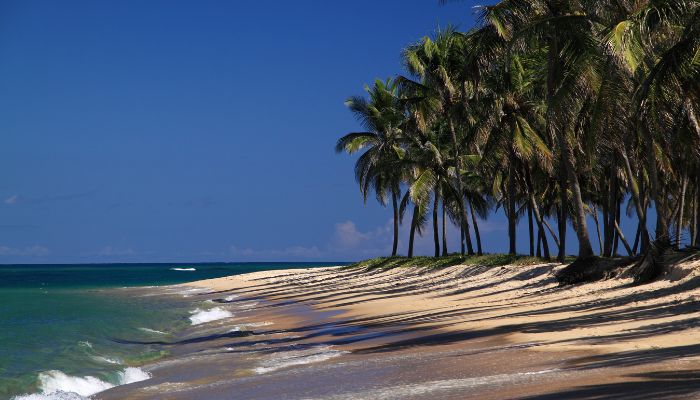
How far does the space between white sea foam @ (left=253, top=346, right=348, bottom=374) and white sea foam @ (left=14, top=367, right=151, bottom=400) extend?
216 centimetres

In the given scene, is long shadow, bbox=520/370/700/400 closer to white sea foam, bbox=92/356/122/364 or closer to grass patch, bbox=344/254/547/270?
white sea foam, bbox=92/356/122/364

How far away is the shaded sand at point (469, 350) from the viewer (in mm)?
7895

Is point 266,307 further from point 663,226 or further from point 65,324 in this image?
point 663,226

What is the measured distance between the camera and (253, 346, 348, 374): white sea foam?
39.5ft

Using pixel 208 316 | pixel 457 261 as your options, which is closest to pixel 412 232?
pixel 457 261

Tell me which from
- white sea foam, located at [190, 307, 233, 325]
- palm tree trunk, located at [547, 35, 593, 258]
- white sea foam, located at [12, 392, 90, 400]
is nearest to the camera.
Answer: white sea foam, located at [12, 392, 90, 400]

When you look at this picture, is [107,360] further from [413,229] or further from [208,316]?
[413,229]

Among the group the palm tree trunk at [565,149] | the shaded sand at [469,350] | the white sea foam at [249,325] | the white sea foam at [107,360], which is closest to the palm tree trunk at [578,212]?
the palm tree trunk at [565,149]

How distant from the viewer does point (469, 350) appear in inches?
452

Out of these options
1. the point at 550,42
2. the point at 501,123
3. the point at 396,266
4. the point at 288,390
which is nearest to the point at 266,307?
the point at 501,123

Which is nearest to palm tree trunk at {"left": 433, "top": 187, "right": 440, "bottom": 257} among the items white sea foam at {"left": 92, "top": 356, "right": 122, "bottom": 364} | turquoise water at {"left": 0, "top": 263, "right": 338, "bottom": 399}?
turquoise water at {"left": 0, "top": 263, "right": 338, "bottom": 399}

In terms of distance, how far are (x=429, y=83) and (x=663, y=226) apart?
20331 mm

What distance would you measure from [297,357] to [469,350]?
10.7 ft

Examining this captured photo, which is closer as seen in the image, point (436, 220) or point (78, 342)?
point (78, 342)
